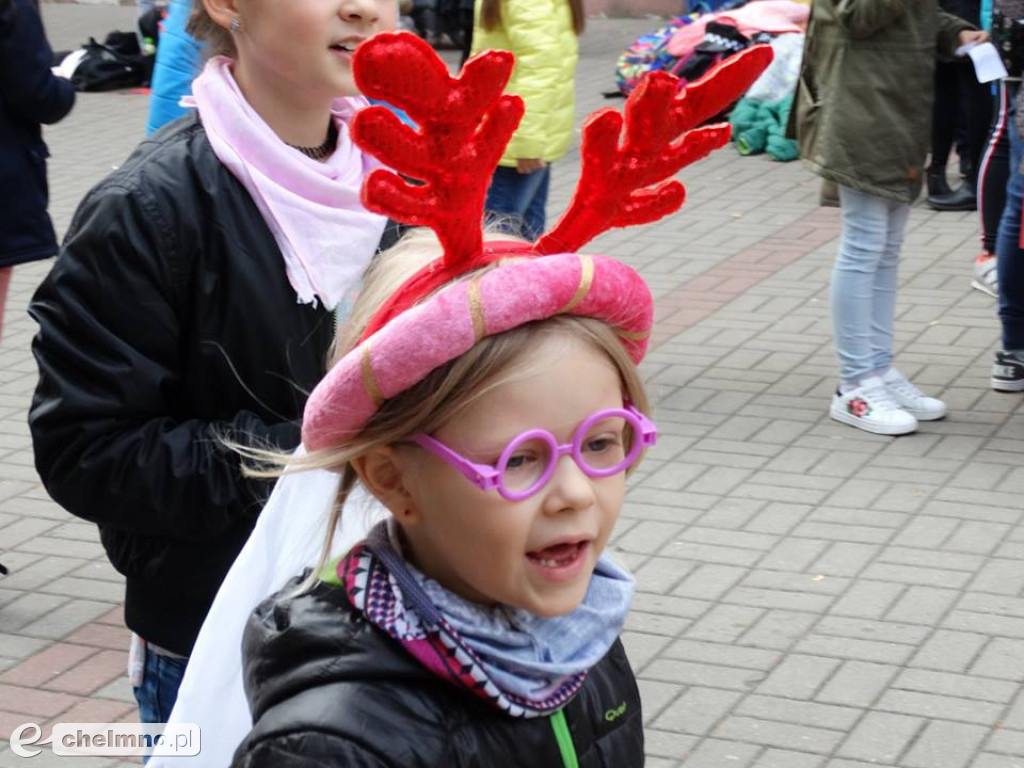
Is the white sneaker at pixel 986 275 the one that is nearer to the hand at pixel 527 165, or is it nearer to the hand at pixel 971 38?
the hand at pixel 971 38

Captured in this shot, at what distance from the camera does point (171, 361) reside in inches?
96.0

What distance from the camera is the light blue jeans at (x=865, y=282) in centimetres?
579

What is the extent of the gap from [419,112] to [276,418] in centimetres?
92

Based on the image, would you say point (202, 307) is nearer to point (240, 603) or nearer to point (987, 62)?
point (240, 603)

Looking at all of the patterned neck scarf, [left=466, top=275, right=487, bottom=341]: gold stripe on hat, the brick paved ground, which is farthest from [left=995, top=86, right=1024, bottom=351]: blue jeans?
[left=466, top=275, right=487, bottom=341]: gold stripe on hat

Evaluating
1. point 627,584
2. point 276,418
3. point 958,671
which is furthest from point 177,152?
point 958,671

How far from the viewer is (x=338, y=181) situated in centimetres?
258

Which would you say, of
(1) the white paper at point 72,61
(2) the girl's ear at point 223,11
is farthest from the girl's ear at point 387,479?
(1) the white paper at point 72,61

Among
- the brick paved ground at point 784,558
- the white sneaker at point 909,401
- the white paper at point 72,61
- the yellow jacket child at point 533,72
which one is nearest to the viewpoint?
the brick paved ground at point 784,558

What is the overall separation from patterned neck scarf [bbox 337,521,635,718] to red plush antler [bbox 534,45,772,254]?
40 centimetres

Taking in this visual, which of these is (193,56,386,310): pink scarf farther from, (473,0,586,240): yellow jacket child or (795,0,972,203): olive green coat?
(473,0,586,240): yellow jacket child

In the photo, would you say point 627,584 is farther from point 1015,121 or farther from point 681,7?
→ point 681,7

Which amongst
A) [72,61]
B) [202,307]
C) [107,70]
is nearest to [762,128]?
[72,61]

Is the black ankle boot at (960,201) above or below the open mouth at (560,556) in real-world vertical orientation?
below
